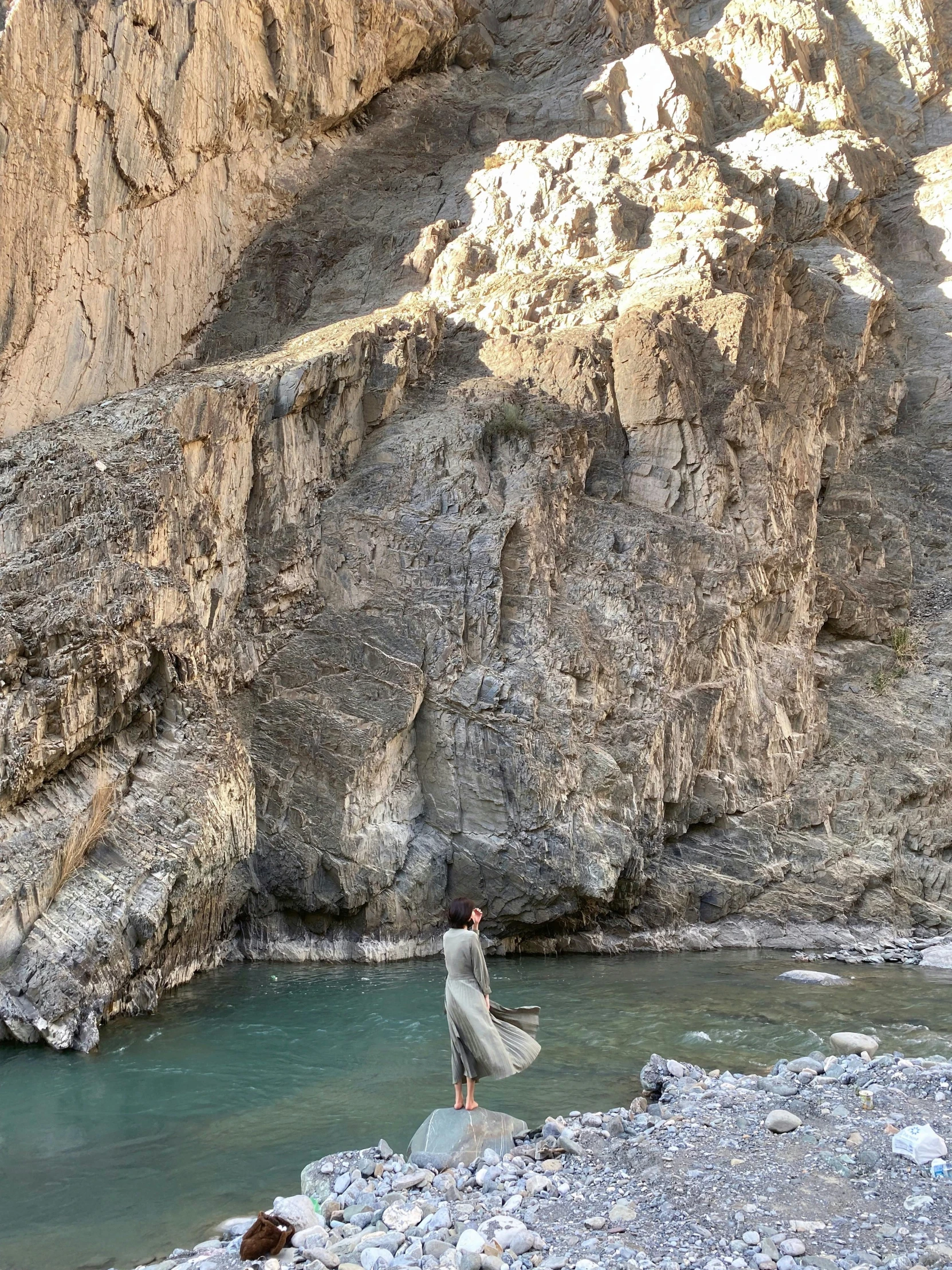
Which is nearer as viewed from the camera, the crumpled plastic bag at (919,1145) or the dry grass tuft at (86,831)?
the crumpled plastic bag at (919,1145)

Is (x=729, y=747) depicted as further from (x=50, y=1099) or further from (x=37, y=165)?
(x=37, y=165)

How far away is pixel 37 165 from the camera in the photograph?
18453 mm

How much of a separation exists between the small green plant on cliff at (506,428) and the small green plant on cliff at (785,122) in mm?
15701

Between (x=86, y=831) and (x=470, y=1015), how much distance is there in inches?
267

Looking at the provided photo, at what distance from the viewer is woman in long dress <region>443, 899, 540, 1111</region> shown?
23.7 feet

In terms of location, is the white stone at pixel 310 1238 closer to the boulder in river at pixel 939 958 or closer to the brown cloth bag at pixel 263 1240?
the brown cloth bag at pixel 263 1240

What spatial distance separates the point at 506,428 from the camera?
1881 centimetres

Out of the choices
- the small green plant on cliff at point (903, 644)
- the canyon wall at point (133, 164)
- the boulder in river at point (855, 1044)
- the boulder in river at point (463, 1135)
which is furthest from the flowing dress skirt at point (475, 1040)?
the small green plant on cliff at point (903, 644)

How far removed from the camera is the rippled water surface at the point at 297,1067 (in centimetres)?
707

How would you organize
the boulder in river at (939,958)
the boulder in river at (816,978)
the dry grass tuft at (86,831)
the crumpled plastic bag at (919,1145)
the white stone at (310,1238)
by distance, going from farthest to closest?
the boulder in river at (939,958) < the boulder in river at (816,978) < the dry grass tuft at (86,831) < the crumpled plastic bag at (919,1145) < the white stone at (310,1238)

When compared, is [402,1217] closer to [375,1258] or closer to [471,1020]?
[375,1258]

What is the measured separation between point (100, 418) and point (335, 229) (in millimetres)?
10859

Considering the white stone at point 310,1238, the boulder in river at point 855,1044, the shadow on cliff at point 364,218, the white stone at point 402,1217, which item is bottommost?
the boulder in river at point 855,1044

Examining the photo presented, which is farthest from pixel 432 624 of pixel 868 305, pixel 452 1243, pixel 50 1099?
pixel 868 305
